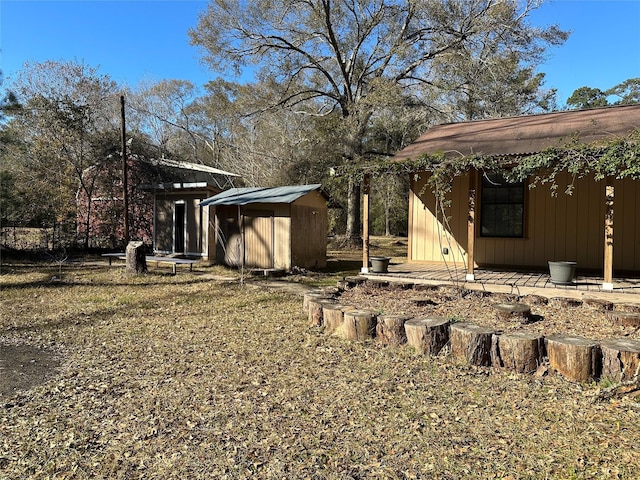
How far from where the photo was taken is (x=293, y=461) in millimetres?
2400

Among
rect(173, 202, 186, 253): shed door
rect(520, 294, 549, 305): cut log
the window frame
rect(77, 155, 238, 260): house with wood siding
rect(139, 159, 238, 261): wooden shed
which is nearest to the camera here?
rect(520, 294, 549, 305): cut log

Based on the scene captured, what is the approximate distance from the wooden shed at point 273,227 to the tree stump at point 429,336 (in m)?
6.59

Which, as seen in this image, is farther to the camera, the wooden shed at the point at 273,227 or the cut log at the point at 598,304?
the wooden shed at the point at 273,227

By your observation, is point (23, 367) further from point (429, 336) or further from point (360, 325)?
point (429, 336)

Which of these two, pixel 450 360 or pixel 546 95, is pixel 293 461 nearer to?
pixel 450 360

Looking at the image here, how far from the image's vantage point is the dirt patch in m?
3.57

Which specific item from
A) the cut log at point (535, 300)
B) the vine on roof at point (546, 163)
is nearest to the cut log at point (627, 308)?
the cut log at point (535, 300)

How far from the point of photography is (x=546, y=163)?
6.32m

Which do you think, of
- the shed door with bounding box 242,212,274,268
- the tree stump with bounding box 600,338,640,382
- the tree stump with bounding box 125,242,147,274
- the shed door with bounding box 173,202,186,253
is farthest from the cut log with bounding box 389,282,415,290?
the shed door with bounding box 173,202,186,253

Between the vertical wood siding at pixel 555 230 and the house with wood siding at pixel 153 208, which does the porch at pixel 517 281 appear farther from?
the house with wood siding at pixel 153 208

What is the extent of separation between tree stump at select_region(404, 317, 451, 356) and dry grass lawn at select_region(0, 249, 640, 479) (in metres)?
0.12

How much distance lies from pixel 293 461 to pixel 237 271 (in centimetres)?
904

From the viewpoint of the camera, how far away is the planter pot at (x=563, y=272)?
646 cm

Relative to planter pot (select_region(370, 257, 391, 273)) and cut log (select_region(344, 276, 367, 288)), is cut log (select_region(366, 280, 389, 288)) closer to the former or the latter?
cut log (select_region(344, 276, 367, 288))
